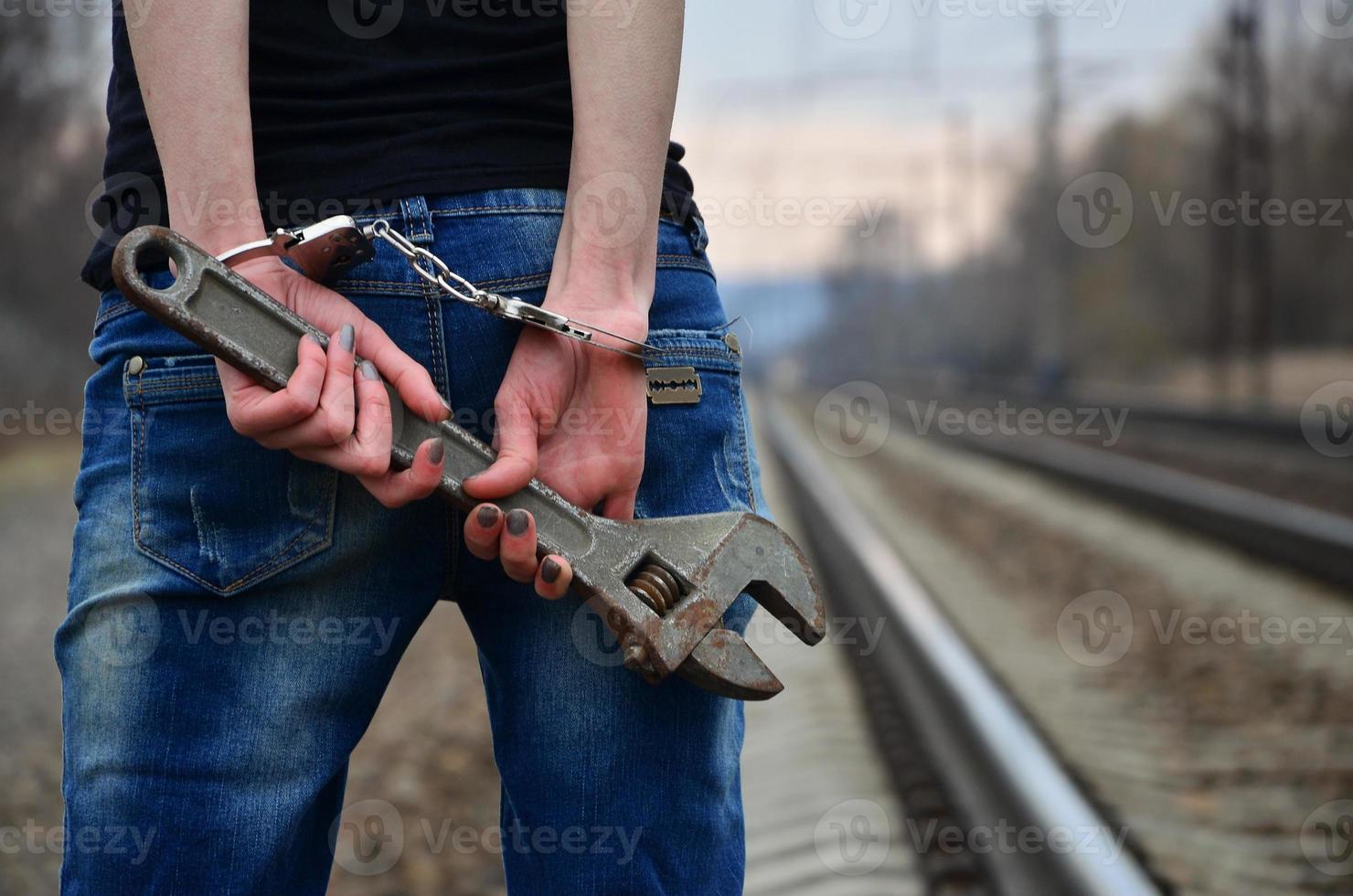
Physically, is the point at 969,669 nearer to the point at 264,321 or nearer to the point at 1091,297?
the point at 264,321

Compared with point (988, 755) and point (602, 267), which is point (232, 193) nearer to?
point (602, 267)

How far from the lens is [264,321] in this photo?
45.4 inches

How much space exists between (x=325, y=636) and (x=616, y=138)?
0.60m

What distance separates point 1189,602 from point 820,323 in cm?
10303

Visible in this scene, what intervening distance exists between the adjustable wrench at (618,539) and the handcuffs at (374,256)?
2.0 inches

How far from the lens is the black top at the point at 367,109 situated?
4.06ft

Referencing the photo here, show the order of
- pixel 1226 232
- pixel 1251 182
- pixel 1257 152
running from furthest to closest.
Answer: pixel 1226 232, pixel 1251 182, pixel 1257 152

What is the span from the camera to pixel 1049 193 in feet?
103

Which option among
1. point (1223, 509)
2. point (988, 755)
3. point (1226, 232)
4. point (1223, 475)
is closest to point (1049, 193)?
point (1226, 232)

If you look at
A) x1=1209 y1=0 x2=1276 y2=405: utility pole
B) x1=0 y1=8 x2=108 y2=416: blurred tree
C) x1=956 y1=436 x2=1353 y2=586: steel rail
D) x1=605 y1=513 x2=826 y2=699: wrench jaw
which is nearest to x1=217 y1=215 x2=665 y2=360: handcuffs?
x1=605 y1=513 x2=826 y2=699: wrench jaw

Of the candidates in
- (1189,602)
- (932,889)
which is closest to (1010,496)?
(1189,602)

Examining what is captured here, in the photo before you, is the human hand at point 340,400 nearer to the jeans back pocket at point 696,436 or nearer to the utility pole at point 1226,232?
the jeans back pocket at point 696,436

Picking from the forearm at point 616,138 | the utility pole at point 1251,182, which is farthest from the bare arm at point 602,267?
the utility pole at point 1251,182

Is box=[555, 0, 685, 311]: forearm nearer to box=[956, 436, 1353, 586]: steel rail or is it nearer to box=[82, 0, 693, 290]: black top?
box=[82, 0, 693, 290]: black top
